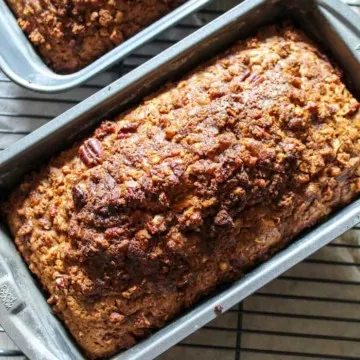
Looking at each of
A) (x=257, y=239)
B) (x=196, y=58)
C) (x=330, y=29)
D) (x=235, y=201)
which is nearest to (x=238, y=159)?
(x=235, y=201)

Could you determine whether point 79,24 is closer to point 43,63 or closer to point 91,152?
point 43,63

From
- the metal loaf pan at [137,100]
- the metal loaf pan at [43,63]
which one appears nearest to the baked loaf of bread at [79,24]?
the metal loaf pan at [43,63]

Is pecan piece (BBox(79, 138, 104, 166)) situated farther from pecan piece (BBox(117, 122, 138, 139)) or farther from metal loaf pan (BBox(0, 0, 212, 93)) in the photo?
metal loaf pan (BBox(0, 0, 212, 93))

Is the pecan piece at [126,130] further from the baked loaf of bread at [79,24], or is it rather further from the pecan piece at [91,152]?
the baked loaf of bread at [79,24]

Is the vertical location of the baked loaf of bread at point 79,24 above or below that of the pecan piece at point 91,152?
above

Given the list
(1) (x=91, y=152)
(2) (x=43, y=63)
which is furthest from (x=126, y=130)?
(2) (x=43, y=63)

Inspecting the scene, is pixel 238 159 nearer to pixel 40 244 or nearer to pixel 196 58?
pixel 196 58
